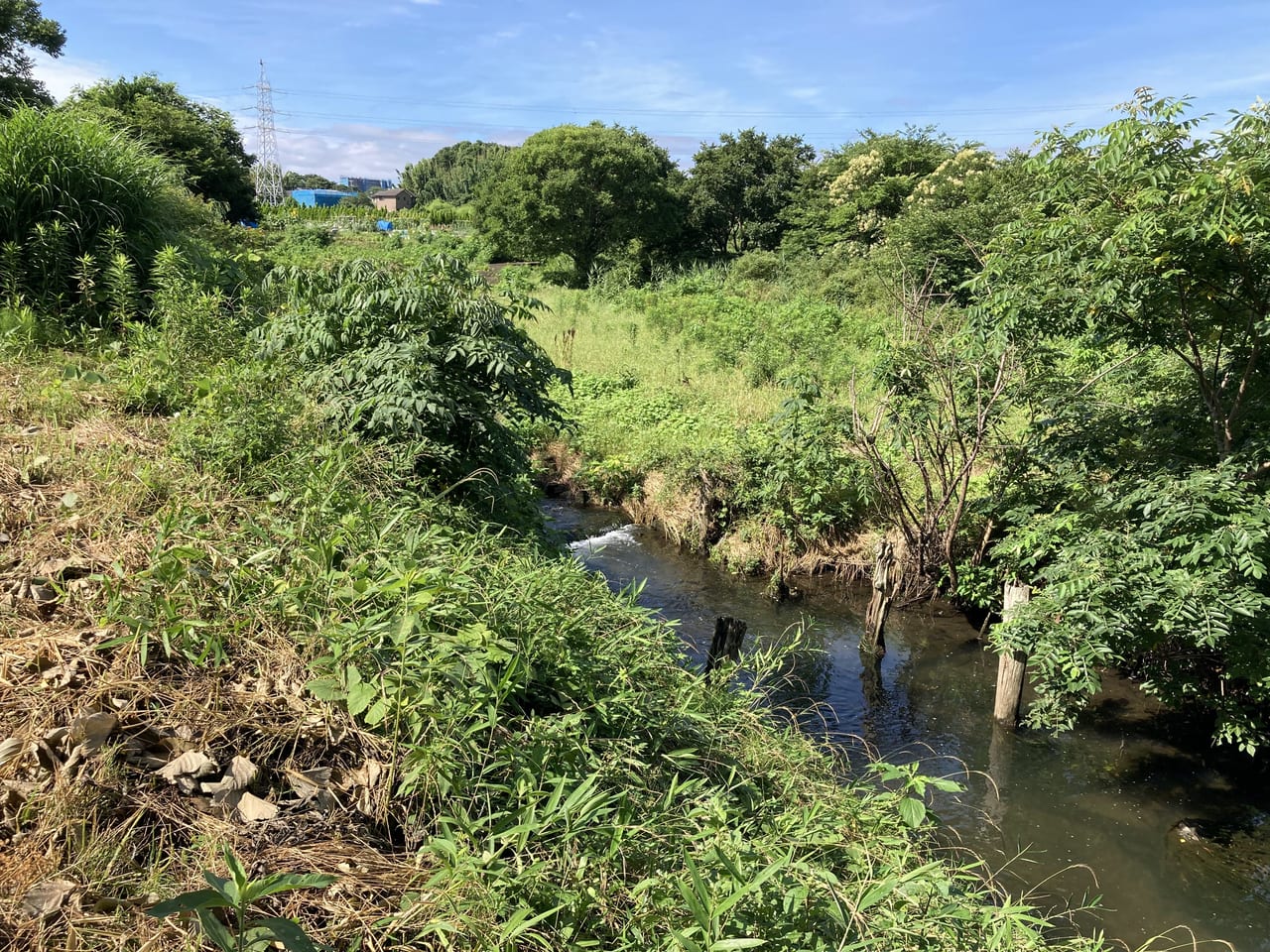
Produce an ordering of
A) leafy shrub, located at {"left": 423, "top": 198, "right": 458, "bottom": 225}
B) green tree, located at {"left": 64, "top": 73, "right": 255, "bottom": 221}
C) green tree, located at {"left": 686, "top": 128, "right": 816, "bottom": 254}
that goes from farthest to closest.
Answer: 1. leafy shrub, located at {"left": 423, "top": 198, "right": 458, "bottom": 225}
2. green tree, located at {"left": 686, "top": 128, "right": 816, "bottom": 254}
3. green tree, located at {"left": 64, "top": 73, "right": 255, "bottom": 221}

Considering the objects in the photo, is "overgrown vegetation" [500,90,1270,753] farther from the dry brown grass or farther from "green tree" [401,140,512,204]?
"green tree" [401,140,512,204]

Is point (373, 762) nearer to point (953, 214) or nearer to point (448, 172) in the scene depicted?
point (953, 214)

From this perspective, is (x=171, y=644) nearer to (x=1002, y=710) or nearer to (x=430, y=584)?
(x=430, y=584)

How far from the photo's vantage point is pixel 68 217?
6238 millimetres

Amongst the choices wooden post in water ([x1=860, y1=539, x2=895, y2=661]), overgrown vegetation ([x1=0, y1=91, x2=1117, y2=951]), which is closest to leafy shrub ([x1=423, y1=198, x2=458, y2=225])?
wooden post in water ([x1=860, y1=539, x2=895, y2=661])

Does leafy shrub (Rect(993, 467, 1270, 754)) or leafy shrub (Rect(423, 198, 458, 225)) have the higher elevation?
leafy shrub (Rect(423, 198, 458, 225))

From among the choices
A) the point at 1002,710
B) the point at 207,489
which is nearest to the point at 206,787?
the point at 207,489

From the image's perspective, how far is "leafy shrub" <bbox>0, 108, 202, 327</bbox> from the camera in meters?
5.97

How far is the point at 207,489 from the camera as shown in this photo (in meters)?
3.63

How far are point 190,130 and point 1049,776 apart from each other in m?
31.1

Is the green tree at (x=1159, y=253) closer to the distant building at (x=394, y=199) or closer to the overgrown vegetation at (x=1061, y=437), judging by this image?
the overgrown vegetation at (x=1061, y=437)

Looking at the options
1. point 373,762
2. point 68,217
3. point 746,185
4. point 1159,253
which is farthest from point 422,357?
point 746,185

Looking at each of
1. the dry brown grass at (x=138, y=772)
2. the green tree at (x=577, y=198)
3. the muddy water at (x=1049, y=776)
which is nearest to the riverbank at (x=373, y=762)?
the dry brown grass at (x=138, y=772)

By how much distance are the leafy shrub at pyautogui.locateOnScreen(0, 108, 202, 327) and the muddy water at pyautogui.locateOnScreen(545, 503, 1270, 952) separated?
165 inches
